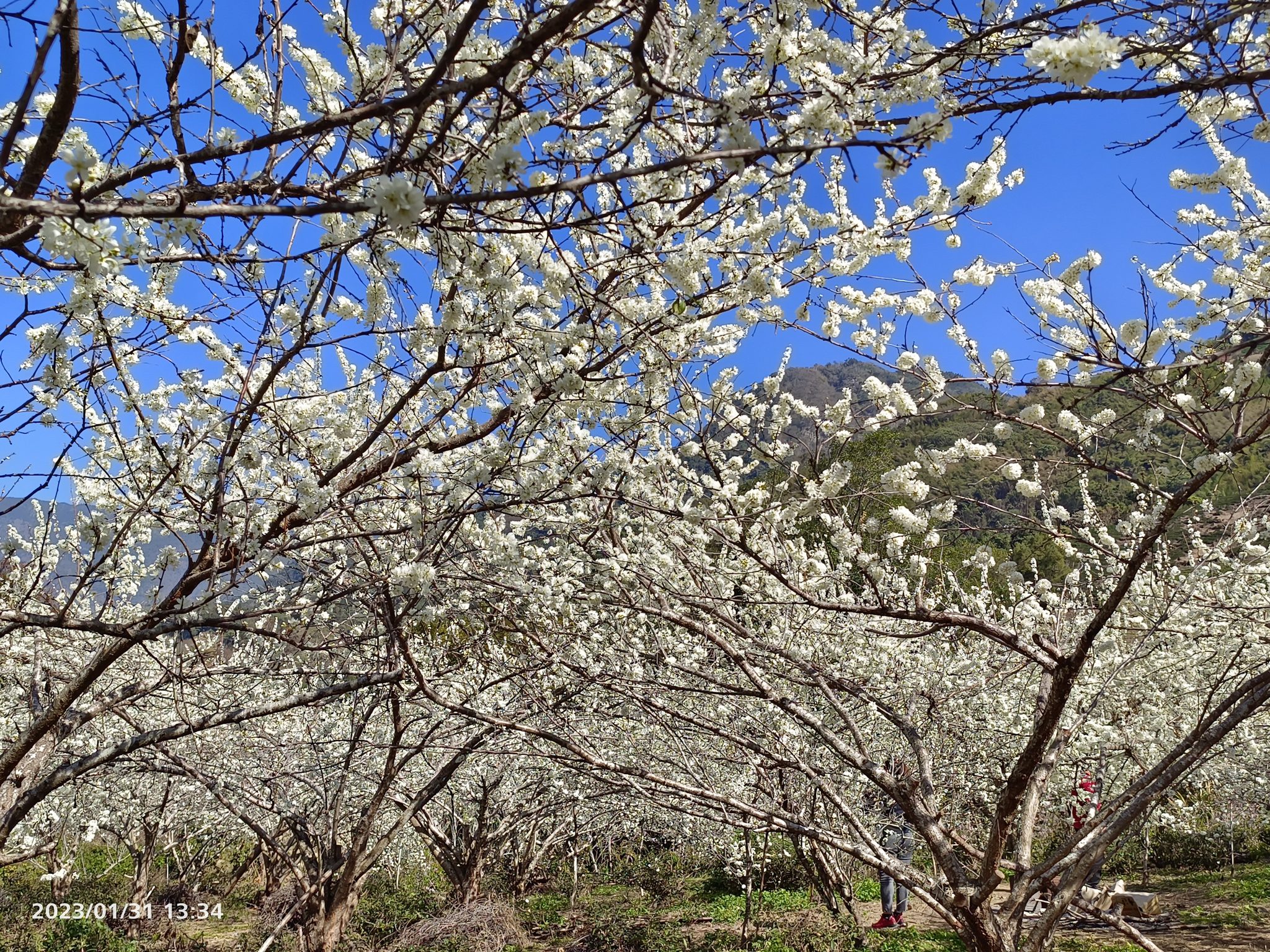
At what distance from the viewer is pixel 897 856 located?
7711mm

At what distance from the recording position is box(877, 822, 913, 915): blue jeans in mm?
8202

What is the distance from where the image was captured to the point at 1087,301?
2928mm

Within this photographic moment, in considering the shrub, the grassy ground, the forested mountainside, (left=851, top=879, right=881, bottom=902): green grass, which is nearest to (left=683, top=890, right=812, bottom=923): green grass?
the grassy ground

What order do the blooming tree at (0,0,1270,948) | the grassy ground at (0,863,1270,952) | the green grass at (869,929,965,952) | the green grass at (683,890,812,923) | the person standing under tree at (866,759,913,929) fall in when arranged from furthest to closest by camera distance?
the green grass at (683,890,812,923) < the grassy ground at (0,863,1270,952) < the green grass at (869,929,965,952) < the person standing under tree at (866,759,913,929) < the blooming tree at (0,0,1270,948)

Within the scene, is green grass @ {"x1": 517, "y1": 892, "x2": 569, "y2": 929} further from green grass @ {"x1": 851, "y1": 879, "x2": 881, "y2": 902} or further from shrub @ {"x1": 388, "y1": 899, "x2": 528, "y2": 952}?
green grass @ {"x1": 851, "y1": 879, "x2": 881, "y2": 902}

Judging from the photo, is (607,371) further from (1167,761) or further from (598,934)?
(598,934)

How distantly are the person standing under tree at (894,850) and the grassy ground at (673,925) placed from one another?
501 mm

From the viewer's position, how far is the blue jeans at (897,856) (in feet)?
26.9

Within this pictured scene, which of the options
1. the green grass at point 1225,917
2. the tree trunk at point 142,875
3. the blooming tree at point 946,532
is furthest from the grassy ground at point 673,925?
the blooming tree at point 946,532

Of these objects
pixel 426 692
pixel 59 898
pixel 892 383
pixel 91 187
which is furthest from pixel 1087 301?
pixel 59 898

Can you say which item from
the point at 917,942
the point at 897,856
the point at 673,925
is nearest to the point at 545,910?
the point at 673,925

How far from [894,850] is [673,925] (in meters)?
4.44

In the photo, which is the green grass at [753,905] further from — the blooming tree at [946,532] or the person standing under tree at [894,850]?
the blooming tree at [946,532]

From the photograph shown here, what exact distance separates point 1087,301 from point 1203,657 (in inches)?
264
